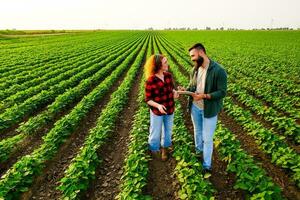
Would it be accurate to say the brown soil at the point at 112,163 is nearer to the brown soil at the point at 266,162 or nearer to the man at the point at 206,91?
the man at the point at 206,91

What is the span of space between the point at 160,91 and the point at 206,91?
1.00 meters

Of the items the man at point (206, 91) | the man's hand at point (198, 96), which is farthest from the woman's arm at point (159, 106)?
the man's hand at point (198, 96)

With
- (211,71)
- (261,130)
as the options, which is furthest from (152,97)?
(261,130)

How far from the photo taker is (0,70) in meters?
18.6

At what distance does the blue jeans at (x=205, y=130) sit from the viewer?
5301 mm

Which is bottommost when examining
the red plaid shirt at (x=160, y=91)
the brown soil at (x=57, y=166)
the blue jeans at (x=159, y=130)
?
the brown soil at (x=57, y=166)

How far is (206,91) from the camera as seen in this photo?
203 inches

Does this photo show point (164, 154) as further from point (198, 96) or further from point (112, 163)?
point (198, 96)

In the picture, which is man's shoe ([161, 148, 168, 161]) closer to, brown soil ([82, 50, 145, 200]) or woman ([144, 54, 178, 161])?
woman ([144, 54, 178, 161])

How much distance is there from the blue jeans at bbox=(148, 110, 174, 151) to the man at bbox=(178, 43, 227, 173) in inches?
26.9

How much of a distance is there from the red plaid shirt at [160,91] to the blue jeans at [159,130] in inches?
9.2

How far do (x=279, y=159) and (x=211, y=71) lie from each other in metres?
2.50

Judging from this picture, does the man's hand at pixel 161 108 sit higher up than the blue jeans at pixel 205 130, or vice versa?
the man's hand at pixel 161 108

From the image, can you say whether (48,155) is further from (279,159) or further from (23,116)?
(279,159)
